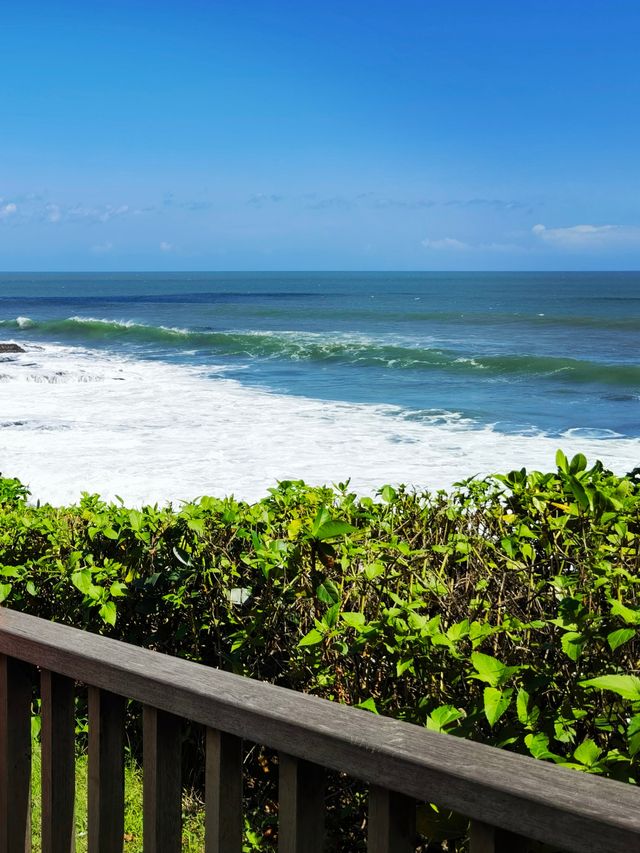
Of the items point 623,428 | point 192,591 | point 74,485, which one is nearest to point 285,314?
point 623,428

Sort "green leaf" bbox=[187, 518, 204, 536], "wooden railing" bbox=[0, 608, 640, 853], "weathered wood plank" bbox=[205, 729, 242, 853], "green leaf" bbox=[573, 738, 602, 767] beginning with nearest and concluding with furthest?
"wooden railing" bbox=[0, 608, 640, 853]
"weathered wood plank" bbox=[205, 729, 242, 853]
"green leaf" bbox=[573, 738, 602, 767]
"green leaf" bbox=[187, 518, 204, 536]

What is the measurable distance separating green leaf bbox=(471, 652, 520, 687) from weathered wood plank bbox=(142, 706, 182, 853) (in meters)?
0.64

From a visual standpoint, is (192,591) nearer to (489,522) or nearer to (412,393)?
(489,522)

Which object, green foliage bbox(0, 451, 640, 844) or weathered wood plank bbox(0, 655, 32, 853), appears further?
green foliage bbox(0, 451, 640, 844)

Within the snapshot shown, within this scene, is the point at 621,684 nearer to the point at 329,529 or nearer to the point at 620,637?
the point at 620,637

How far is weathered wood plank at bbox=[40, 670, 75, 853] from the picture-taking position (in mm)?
1738

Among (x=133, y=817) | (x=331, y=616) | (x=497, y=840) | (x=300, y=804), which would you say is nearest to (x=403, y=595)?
(x=331, y=616)

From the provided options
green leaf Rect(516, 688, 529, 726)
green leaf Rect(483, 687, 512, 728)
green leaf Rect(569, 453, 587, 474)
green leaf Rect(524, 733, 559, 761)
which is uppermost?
green leaf Rect(569, 453, 587, 474)

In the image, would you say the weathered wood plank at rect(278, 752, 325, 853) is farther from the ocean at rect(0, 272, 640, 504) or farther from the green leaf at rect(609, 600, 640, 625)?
the ocean at rect(0, 272, 640, 504)

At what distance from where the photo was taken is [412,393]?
24500mm

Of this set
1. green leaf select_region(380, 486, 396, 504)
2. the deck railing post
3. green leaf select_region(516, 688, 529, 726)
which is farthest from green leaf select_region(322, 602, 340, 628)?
the deck railing post

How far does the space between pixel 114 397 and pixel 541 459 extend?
36.4 ft

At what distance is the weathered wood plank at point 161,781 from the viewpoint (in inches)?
62.3

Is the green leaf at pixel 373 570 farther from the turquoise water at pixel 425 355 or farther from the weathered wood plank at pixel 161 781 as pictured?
the turquoise water at pixel 425 355
